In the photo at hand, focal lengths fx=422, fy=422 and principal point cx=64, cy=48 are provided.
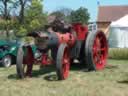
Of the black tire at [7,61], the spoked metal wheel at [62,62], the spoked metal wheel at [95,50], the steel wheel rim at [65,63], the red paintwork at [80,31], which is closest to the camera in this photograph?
the spoked metal wheel at [62,62]

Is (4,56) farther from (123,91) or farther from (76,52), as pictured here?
(123,91)

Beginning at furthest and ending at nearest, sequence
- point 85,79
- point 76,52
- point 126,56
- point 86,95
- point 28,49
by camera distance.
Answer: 1. point 126,56
2. point 76,52
3. point 28,49
4. point 85,79
5. point 86,95

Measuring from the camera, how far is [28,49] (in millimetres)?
12484

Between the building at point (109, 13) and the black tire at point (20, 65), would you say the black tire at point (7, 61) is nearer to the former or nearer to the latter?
the black tire at point (20, 65)

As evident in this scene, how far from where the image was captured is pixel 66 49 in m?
11.9

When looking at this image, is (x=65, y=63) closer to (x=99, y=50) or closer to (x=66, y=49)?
(x=66, y=49)

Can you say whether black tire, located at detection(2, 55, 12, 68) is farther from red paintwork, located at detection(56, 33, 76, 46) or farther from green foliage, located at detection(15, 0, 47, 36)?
green foliage, located at detection(15, 0, 47, 36)

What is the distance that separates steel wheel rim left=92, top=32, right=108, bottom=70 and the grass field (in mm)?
630

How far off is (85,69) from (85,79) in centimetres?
248

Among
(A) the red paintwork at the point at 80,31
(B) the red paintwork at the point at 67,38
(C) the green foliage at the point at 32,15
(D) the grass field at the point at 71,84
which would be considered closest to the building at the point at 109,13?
(C) the green foliage at the point at 32,15

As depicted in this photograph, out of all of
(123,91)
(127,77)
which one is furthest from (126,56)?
(123,91)

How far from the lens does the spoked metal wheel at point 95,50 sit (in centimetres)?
1335

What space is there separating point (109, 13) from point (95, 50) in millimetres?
50045

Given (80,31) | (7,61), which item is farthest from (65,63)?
(7,61)
